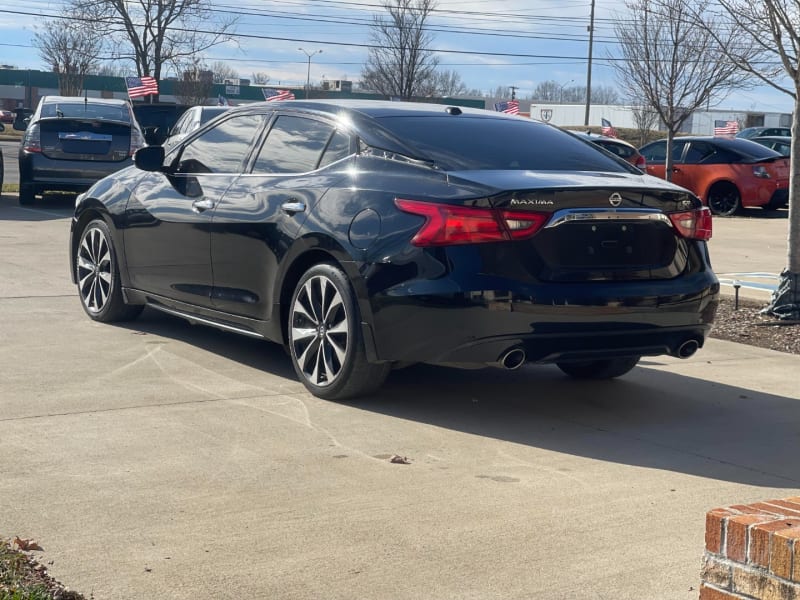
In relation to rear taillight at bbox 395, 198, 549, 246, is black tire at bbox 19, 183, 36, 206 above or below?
below

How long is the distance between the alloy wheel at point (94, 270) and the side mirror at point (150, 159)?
0.73 metres

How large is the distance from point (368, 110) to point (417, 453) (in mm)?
2184

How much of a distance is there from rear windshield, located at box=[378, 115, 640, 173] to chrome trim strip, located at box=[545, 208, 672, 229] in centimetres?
50

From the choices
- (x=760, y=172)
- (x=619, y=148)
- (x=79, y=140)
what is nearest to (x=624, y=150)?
(x=619, y=148)

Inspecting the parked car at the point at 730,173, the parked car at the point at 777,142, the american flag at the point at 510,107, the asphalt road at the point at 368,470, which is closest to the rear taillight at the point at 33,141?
the asphalt road at the point at 368,470

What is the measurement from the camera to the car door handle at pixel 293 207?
6277 millimetres

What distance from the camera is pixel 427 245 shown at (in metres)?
5.59

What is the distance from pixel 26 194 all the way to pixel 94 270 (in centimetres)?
1002

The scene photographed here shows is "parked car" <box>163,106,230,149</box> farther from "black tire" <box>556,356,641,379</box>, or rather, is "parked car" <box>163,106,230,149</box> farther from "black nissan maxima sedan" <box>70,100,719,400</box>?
"black tire" <box>556,356,641,379</box>

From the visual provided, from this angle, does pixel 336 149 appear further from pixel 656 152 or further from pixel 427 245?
pixel 656 152

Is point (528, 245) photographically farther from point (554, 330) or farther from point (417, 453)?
point (417, 453)

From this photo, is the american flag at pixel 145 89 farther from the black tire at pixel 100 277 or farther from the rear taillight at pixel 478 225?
the rear taillight at pixel 478 225

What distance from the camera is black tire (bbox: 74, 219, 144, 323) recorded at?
7996 mm

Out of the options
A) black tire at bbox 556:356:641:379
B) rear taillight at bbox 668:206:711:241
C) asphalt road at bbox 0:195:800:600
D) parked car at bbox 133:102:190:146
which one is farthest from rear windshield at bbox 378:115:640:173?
parked car at bbox 133:102:190:146
